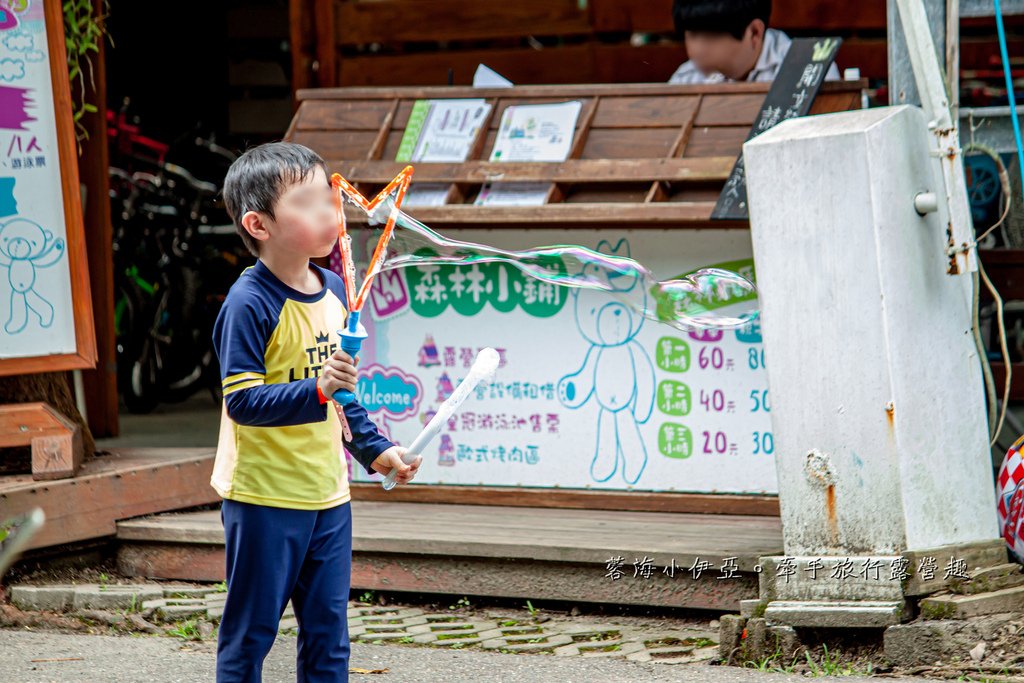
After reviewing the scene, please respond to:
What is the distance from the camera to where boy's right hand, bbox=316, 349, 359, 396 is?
9.74 feet

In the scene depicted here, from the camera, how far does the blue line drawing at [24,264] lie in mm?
5699

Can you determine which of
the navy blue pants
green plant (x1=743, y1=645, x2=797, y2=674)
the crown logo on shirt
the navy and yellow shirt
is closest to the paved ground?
green plant (x1=743, y1=645, x2=797, y2=674)

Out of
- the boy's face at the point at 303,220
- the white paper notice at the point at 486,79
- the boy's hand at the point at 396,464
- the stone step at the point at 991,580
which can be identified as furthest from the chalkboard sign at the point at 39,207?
the stone step at the point at 991,580

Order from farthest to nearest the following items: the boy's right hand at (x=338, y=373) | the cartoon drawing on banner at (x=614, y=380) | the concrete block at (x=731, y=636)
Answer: the cartoon drawing on banner at (x=614, y=380) → the concrete block at (x=731, y=636) → the boy's right hand at (x=338, y=373)

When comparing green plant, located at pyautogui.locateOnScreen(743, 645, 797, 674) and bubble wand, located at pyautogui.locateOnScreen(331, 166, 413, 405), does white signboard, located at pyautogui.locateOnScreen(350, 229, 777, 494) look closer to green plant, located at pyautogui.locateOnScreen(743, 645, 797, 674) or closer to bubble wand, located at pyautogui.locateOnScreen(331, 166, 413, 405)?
green plant, located at pyautogui.locateOnScreen(743, 645, 797, 674)

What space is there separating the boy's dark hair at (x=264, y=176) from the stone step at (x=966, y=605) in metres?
2.31

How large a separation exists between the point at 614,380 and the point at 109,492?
2.14 metres

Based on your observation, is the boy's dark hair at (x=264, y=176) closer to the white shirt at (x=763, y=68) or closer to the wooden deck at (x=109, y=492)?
the wooden deck at (x=109, y=492)

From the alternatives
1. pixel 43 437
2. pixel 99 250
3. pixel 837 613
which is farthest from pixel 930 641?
pixel 99 250

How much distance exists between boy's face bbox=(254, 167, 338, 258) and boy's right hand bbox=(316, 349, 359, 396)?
41 centimetres

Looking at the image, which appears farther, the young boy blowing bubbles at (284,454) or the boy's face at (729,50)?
the boy's face at (729,50)

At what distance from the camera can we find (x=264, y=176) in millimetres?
3297

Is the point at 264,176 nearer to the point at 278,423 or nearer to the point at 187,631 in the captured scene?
the point at 278,423

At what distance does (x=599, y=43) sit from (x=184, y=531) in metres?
3.60
